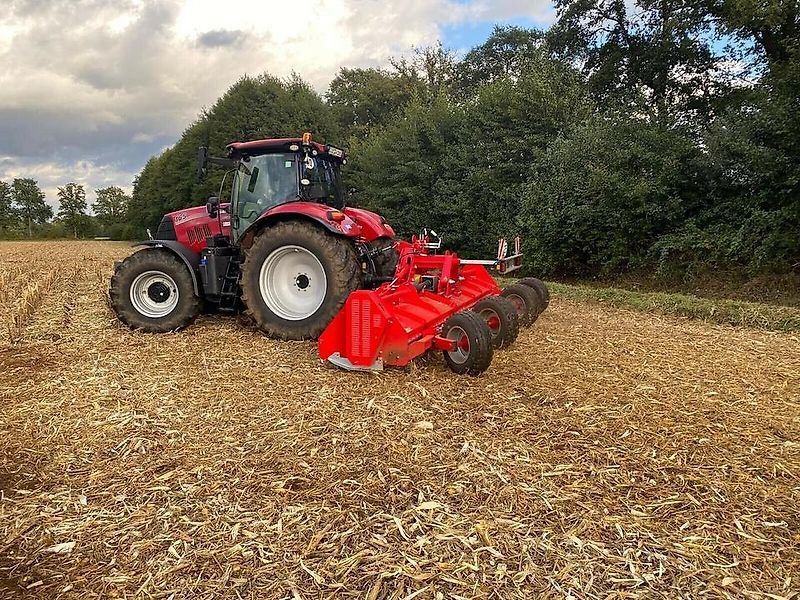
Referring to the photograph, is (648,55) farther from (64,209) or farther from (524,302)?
(64,209)

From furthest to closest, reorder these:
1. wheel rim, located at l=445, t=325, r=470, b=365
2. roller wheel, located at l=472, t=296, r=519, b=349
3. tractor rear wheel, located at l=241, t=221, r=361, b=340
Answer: tractor rear wheel, located at l=241, t=221, r=361, b=340
roller wheel, located at l=472, t=296, r=519, b=349
wheel rim, located at l=445, t=325, r=470, b=365

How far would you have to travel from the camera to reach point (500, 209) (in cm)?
1555

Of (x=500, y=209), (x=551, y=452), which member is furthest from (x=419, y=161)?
(x=551, y=452)

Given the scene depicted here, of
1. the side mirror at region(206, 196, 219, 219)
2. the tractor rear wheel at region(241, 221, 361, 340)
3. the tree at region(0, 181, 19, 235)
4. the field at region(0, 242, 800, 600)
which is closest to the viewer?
the field at region(0, 242, 800, 600)

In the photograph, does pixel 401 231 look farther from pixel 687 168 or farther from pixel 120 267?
pixel 120 267

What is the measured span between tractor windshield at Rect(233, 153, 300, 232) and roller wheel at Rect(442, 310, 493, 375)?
2777 millimetres

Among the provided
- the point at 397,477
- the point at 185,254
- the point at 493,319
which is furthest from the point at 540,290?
the point at 397,477

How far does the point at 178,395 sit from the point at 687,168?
36.5 feet

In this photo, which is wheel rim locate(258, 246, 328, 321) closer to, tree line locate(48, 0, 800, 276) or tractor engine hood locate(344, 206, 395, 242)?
tractor engine hood locate(344, 206, 395, 242)

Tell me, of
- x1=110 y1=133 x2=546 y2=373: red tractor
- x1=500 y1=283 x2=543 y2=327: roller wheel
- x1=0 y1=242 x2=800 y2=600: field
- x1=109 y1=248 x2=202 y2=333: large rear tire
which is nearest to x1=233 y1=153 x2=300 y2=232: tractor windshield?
x1=110 y1=133 x2=546 y2=373: red tractor

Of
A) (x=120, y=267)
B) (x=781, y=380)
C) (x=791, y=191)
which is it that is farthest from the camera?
(x=791, y=191)

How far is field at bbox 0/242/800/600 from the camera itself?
2.41 meters

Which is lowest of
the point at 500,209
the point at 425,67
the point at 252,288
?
the point at 252,288

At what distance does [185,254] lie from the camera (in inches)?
260
